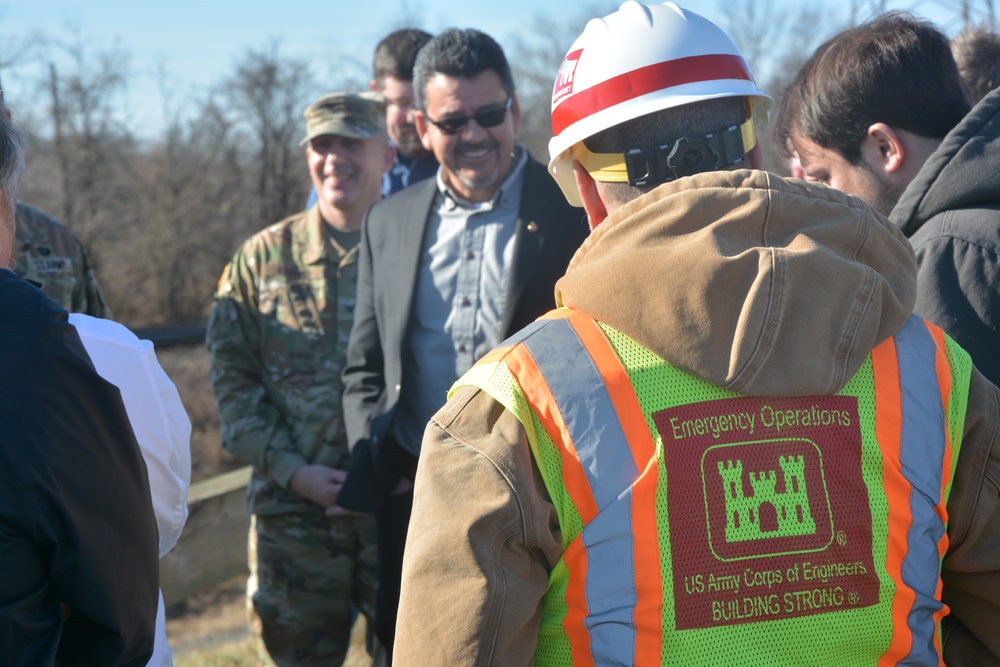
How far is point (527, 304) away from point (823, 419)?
1.83 m

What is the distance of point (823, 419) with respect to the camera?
4.89ft

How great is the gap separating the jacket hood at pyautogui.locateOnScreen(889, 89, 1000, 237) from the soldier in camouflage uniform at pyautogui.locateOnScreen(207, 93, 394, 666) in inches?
95.3

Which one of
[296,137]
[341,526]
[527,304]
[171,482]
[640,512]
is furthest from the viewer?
[296,137]

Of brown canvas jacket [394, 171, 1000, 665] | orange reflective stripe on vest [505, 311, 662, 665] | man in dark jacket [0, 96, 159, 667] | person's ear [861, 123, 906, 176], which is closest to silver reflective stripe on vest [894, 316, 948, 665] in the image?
brown canvas jacket [394, 171, 1000, 665]

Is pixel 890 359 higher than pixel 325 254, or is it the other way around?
pixel 890 359

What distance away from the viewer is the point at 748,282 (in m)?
1.44

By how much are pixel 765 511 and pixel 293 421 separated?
2913 millimetres

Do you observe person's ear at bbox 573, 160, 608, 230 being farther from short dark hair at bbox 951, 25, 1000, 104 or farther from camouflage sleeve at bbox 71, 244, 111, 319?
camouflage sleeve at bbox 71, 244, 111, 319

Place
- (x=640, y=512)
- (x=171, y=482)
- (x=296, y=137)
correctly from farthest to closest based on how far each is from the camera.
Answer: (x=296, y=137) < (x=171, y=482) < (x=640, y=512)

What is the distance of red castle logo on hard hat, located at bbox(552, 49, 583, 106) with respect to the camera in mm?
1893

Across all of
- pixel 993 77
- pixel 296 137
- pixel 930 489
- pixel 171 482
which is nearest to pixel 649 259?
pixel 930 489

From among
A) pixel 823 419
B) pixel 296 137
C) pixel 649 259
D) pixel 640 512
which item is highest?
pixel 649 259

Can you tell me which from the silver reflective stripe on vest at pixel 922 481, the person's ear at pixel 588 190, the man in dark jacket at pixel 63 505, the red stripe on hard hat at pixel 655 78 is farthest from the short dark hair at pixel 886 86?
the man in dark jacket at pixel 63 505

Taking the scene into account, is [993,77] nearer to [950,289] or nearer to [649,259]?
[950,289]
